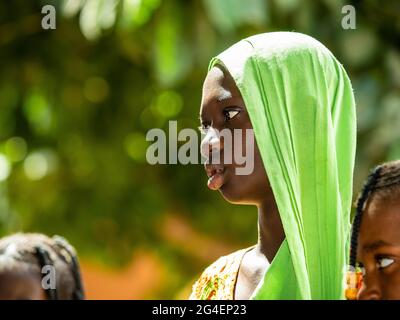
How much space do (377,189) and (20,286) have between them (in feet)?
3.07

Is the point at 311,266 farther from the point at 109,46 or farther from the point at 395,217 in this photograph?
the point at 109,46

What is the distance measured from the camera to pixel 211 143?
2137 mm

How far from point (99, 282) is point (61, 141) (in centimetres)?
153

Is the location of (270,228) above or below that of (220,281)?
above

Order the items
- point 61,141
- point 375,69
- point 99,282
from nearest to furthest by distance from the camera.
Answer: point 375,69 < point 61,141 < point 99,282

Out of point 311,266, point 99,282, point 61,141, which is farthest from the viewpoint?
point 99,282

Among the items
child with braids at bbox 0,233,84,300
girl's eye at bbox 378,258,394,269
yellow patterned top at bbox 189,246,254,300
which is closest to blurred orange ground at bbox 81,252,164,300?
child with braids at bbox 0,233,84,300

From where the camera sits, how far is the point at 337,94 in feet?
7.11

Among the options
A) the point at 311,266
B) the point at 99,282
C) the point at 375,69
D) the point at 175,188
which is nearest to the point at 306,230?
the point at 311,266

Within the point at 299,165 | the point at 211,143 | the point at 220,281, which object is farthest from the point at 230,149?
the point at 220,281

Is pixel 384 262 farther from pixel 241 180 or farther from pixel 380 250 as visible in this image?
pixel 241 180

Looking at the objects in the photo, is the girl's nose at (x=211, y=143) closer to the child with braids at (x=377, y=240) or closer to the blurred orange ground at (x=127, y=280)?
the child with braids at (x=377, y=240)

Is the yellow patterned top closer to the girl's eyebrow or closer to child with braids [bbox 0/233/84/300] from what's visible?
the girl's eyebrow
